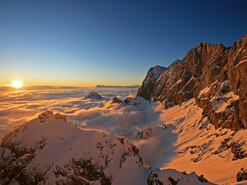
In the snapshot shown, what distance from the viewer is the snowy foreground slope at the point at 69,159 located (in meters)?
18.7

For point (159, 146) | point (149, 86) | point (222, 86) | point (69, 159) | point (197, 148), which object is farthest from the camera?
point (149, 86)

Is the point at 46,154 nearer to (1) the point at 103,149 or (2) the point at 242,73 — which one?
(1) the point at 103,149

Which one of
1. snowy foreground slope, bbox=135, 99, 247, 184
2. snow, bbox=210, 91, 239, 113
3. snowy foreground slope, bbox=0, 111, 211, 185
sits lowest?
snowy foreground slope, bbox=135, 99, 247, 184

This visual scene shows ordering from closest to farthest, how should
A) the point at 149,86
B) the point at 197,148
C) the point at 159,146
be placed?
the point at 197,148
the point at 159,146
the point at 149,86

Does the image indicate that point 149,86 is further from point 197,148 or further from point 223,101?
point 197,148

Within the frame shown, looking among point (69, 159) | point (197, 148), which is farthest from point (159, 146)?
point (69, 159)

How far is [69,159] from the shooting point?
64.3 feet

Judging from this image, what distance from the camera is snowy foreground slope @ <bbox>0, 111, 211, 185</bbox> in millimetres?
18719

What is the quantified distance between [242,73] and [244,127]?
17.2 m

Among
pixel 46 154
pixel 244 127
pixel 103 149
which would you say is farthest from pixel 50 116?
pixel 244 127

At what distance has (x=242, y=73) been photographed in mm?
38500

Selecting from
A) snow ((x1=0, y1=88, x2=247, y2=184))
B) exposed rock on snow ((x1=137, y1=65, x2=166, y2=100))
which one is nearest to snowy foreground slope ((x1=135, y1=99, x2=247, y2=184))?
snow ((x1=0, y1=88, x2=247, y2=184))

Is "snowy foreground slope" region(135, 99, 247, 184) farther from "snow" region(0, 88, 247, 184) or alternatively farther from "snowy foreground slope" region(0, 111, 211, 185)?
"snowy foreground slope" region(0, 111, 211, 185)

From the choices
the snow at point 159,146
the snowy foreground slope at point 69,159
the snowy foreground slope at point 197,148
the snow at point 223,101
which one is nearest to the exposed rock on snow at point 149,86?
the snowy foreground slope at point 197,148
